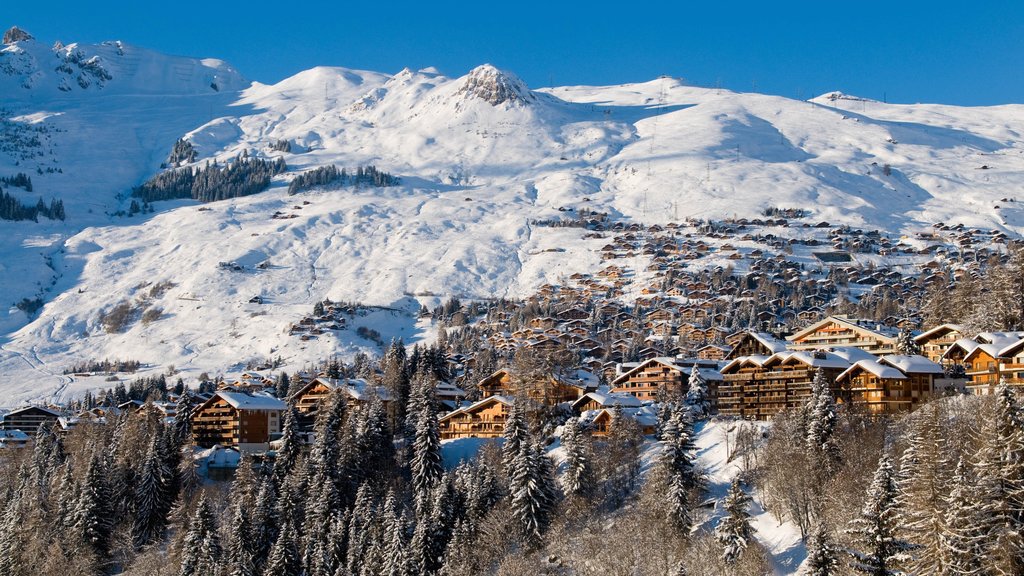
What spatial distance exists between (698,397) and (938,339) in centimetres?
2090

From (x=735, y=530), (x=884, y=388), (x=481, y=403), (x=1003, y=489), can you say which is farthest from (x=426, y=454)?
(x=1003, y=489)

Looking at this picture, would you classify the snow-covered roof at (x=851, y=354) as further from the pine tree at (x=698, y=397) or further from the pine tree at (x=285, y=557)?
the pine tree at (x=285, y=557)

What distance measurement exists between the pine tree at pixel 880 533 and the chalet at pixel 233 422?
67.7 metres

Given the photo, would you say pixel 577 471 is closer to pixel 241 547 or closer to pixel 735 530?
pixel 735 530

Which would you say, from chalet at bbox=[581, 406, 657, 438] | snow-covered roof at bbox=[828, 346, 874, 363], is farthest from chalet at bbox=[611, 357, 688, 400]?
snow-covered roof at bbox=[828, 346, 874, 363]

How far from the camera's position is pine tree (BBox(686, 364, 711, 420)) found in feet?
266

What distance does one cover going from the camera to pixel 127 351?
17862 cm

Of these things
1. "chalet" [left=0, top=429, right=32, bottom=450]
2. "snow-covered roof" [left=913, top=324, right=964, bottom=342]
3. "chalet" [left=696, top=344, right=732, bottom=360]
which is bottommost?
"chalet" [left=0, top=429, right=32, bottom=450]

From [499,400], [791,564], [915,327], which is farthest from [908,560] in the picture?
[915,327]

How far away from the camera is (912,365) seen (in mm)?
74000

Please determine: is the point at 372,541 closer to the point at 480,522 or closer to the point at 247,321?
the point at 480,522

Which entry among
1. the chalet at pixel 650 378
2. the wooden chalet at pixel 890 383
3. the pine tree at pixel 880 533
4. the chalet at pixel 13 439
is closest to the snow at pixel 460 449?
the chalet at pixel 650 378

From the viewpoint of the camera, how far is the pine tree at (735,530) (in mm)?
54875

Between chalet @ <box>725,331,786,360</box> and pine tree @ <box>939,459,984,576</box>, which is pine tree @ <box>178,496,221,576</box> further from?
pine tree @ <box>939,459,984,576</box>
